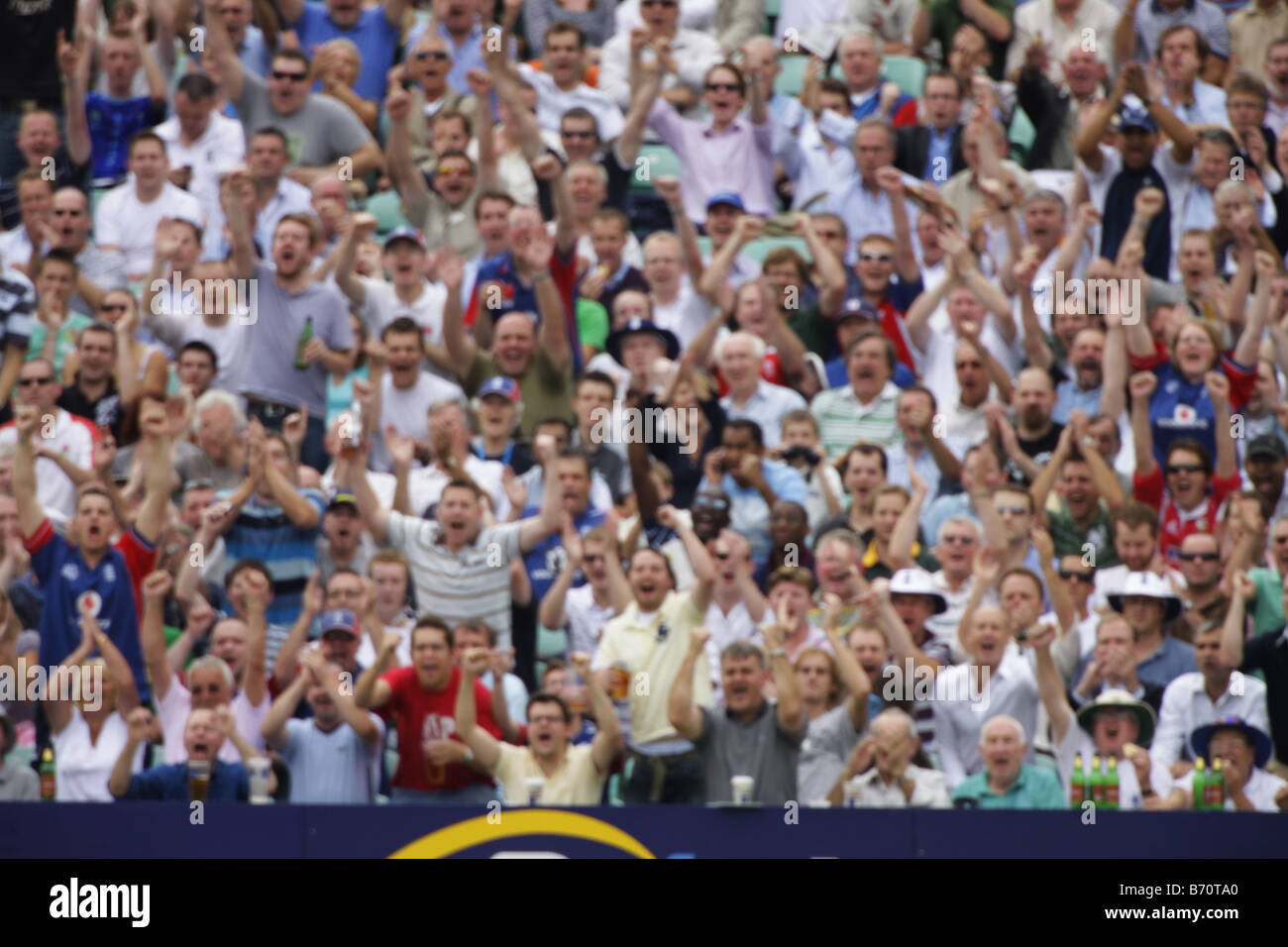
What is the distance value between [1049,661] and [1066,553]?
4.74 ft

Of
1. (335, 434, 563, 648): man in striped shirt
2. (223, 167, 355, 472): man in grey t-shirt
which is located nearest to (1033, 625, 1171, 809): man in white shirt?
(335, 434, 563, 648): man in striped shirt

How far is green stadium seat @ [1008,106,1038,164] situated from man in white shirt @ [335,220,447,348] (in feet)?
12.8

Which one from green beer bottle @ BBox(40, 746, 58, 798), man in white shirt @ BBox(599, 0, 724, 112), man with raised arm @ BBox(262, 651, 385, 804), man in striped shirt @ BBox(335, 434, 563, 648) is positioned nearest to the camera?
man with raised arm @ BBox(262, 651, 385, 804)

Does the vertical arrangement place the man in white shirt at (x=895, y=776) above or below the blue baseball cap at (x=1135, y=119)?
below

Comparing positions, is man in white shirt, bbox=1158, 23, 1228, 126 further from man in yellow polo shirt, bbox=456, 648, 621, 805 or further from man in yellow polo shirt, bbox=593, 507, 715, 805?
man in yellow polo shirt, bbox=456, 648, 621, 805

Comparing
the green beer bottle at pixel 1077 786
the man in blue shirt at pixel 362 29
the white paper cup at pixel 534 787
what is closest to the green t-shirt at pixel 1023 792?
the green beer bottle at pixel 1077 786

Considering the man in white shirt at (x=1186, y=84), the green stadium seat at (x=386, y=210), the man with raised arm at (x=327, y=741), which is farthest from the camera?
the man in white shirt at (x=1186, y=84)

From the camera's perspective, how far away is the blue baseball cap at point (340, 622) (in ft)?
41.8

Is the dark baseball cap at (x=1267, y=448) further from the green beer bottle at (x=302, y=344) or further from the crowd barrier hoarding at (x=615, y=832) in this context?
the green beer bottle at (x=302, y=344)

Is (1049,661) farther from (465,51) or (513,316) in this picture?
(465,51)

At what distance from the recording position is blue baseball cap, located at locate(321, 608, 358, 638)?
41.8ft

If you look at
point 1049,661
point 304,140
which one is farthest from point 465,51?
point 1049,661

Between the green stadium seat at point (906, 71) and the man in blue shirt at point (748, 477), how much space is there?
3896mm

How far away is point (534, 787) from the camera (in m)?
12.0
